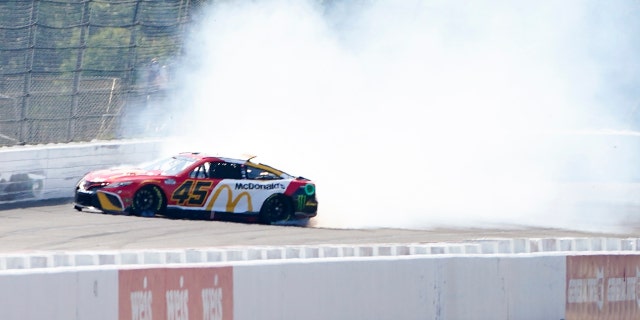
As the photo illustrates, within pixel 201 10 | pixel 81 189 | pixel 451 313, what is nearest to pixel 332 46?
pixel 201 10

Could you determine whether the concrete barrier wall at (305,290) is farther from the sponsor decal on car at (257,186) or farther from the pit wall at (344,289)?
the sponsor decal on car at (257,186)

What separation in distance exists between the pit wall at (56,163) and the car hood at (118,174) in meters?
1.71

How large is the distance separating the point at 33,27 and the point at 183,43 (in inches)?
104

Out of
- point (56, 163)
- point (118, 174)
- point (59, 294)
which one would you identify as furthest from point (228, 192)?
point (59, 294)

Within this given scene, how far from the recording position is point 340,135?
18641 mm

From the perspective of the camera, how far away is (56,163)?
1603 cm

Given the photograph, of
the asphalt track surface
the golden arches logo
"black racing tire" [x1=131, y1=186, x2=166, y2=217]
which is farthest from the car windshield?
the asphalt track surface

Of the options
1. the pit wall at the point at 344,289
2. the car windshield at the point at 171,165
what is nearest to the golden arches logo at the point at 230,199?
the car windshield at the point at 171,165

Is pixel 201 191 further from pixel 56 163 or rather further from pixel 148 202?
pixel 56 163

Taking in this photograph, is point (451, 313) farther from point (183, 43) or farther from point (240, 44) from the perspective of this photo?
point (240, 44)

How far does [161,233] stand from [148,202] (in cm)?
123

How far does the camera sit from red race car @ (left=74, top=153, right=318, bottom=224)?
13906 mm

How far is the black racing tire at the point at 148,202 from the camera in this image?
13992 millimetres

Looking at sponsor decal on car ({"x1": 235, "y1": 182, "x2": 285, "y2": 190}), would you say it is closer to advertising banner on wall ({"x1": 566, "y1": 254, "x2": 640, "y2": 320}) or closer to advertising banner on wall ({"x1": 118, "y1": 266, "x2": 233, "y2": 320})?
advertising banner on wall ({"x1": 566, "y1": 254, "x2": 640, "y2": 320})
